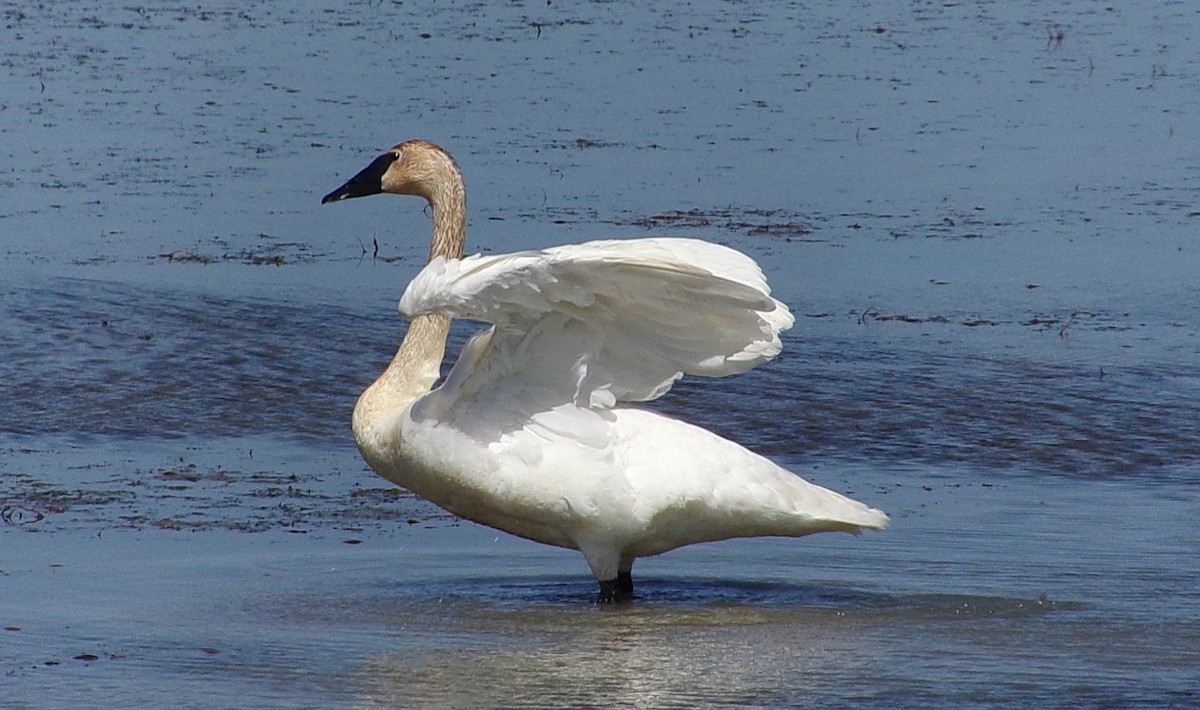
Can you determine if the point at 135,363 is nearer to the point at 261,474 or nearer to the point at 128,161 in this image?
the point at 261,474

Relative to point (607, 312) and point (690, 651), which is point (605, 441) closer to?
point (607, 312)

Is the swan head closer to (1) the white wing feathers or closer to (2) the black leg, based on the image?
(1) the white wing feathers

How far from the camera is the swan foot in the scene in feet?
22.4

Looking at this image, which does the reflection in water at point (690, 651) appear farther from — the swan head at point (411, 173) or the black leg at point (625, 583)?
the swan head at point (411, 173)

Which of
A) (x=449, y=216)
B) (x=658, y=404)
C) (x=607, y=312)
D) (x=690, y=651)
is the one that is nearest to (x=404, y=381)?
(x=449, y=216)

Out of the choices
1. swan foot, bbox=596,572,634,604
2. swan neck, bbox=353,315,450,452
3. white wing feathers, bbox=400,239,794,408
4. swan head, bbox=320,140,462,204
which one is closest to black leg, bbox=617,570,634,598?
swan foot, bbox=596,572,634,604

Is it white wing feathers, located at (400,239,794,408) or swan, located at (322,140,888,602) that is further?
swan, located at (322,140,888,602)

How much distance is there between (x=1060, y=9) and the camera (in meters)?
22.9

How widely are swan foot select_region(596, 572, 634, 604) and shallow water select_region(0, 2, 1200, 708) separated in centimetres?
16

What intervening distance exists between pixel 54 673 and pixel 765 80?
13240 mm

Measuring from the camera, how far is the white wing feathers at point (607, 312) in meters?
6.09

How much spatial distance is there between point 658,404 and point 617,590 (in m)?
2.88

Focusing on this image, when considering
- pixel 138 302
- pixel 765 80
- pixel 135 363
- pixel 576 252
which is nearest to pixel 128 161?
pixel 138 302

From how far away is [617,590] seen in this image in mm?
6875
